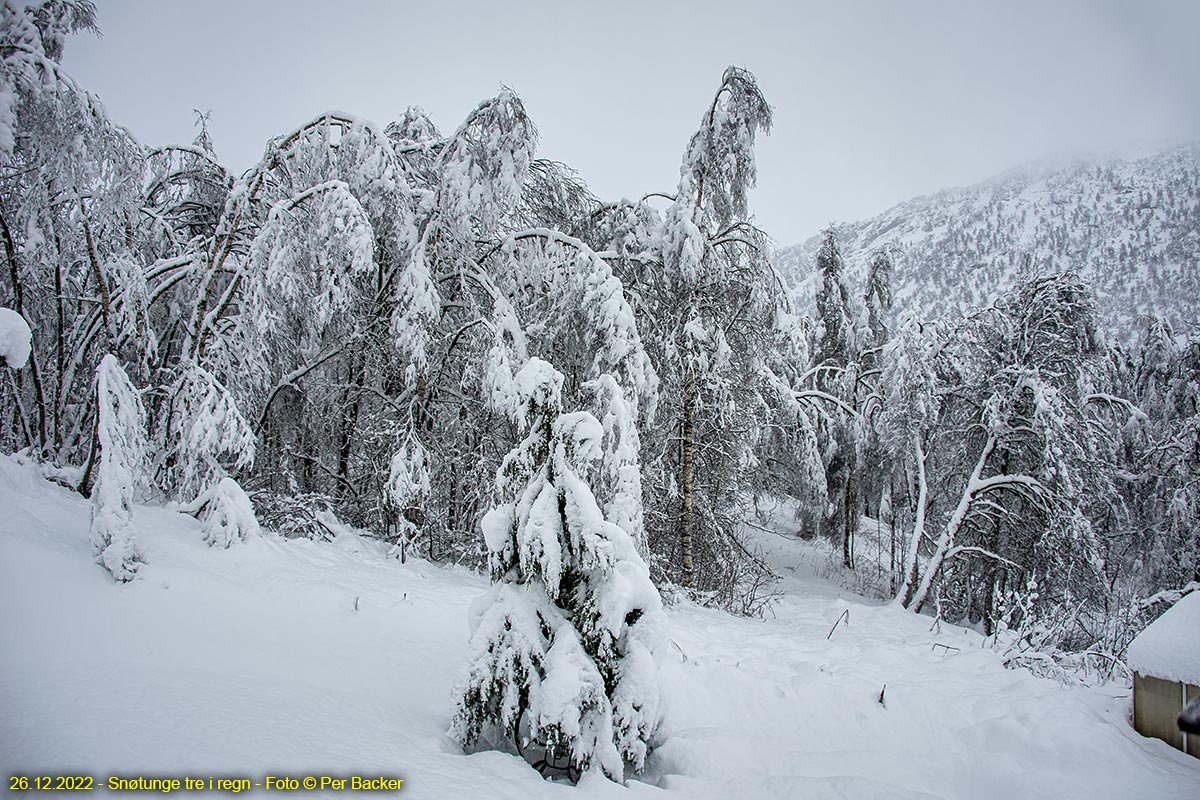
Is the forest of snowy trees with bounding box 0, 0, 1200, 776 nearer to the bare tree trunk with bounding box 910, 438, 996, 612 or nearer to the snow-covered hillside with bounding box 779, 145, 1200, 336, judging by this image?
the bare tree trunk with bounding box 910, 438, 996, 612

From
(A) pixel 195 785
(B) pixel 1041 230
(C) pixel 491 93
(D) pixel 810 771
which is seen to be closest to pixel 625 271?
(C) pixel 491 93

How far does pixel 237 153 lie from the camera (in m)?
9.08

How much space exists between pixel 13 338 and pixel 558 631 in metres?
4.01

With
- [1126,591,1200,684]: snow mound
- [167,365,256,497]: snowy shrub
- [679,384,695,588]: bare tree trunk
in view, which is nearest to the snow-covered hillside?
[679,384,695,588]: bare tree trunk

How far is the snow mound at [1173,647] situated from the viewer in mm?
3551

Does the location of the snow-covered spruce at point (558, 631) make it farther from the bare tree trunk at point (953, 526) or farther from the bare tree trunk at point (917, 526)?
the bare tree trunk at point (917, 526)

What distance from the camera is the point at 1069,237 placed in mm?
124188

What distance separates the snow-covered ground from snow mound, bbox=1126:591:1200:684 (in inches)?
18.6

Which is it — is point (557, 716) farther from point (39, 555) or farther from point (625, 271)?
point (625, 271)

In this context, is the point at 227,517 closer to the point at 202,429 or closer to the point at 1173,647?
the point at 202,429

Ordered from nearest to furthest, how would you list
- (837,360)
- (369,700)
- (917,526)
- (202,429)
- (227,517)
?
(369,700) < (227,517) < (202,429) < (917,526) < (837,360)

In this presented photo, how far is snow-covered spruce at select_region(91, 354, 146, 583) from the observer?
3.78m

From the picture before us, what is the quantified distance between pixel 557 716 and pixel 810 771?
5.12 ft

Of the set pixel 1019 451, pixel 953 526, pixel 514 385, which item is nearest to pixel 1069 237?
pixel 1019 451
